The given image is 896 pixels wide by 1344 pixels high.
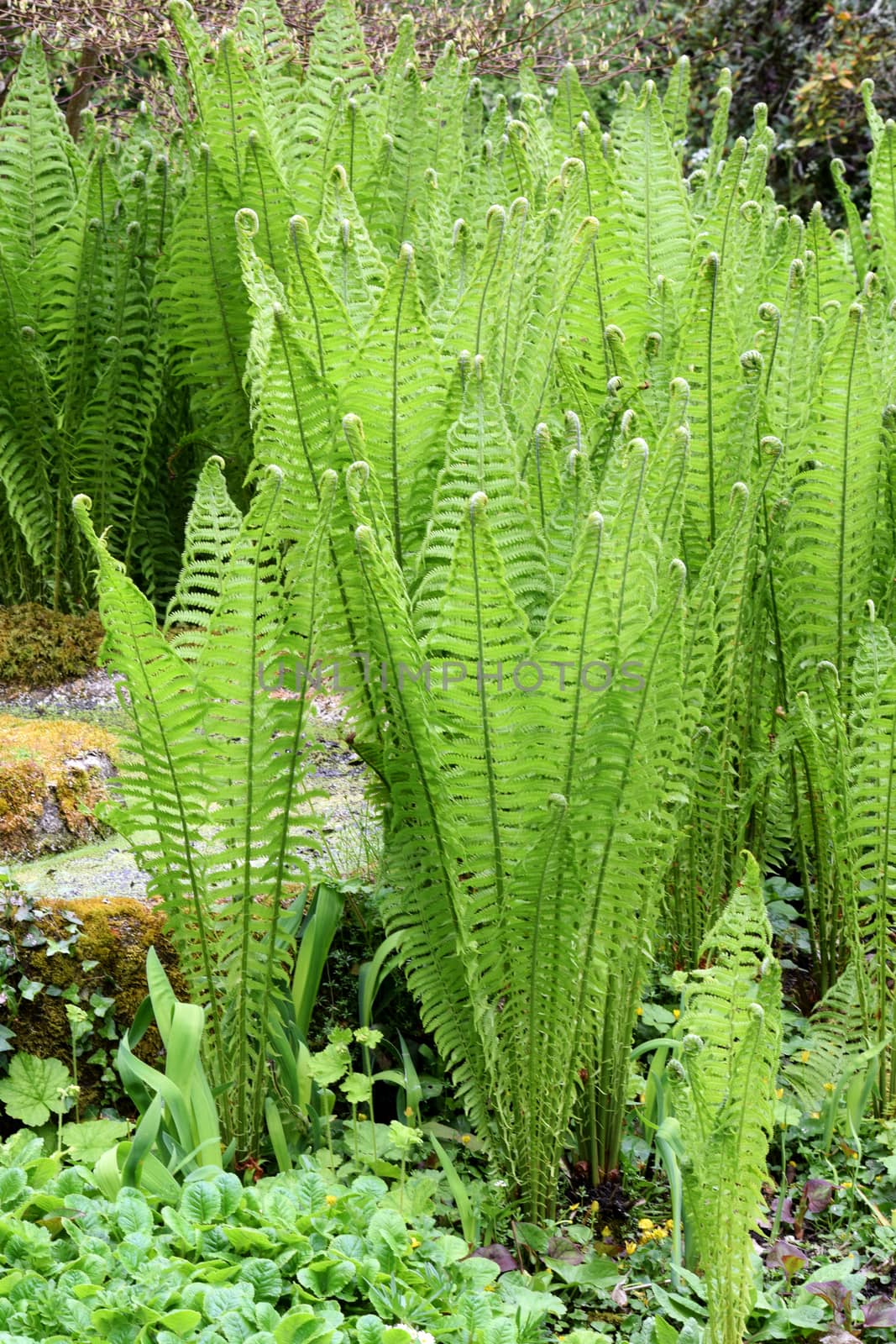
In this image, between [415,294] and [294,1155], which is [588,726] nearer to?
[415,294]

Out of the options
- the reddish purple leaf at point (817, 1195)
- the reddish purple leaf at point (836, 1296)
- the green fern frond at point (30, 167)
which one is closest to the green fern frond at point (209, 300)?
the green fern frond at point (30, 167)

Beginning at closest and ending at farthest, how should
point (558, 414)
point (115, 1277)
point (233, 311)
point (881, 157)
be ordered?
1. point (115, 1277)
2. point (558, 414)
3. point (233, 311)
4. point (881, 157)

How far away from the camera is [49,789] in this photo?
2.76 m

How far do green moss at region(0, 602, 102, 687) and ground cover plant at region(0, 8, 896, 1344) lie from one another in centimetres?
96

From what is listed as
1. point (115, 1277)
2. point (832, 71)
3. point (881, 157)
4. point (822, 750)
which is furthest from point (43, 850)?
point (832, 71)

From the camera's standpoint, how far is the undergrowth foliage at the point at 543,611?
1.99 meters

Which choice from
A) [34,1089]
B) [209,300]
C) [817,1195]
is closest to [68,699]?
[209,300]

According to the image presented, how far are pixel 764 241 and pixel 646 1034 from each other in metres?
1.90

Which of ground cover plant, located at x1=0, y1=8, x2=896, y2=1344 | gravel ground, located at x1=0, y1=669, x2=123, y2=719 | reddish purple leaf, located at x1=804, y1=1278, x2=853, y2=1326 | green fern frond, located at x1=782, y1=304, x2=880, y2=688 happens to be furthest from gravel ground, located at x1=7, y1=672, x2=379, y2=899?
reddish purple leaf, located at x1=804, y1=1278, x2=853, y2=1326

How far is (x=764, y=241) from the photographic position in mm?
3279

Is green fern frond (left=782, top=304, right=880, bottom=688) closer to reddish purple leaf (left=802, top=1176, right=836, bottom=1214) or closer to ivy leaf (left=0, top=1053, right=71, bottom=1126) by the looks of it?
reddish purple leaf (left=802, top=1176, right=836, bottom=1214)

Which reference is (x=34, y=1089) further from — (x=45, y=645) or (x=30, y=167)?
(x=30, y=167)

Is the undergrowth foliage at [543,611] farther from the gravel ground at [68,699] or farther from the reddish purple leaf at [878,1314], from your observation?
the gravel ground at [68,699]

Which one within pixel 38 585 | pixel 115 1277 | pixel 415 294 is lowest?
pixel 115 1277
